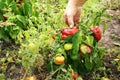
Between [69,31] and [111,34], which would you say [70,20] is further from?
[111,34]

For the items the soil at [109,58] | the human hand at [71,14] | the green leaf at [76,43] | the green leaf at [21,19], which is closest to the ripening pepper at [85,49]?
the green leaf at [76,43]

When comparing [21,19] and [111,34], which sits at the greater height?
[21,19]

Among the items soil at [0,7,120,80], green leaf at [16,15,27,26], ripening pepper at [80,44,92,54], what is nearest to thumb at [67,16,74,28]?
ripening pepper at [80,44,92,54]

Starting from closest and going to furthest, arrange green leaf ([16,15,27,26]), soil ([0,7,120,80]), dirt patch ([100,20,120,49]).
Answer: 1. soil ([0,7,120,80])
2. green leaf ([16,15,27,26])
3. dirt patch ([100,20,120,49])

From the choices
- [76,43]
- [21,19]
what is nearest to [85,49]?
[76,43]

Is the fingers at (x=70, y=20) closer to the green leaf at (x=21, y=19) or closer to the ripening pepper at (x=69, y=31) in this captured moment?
the ripening pepper at (x=69, y=31)

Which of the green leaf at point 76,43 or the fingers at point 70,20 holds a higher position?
the fingers at point 70,20

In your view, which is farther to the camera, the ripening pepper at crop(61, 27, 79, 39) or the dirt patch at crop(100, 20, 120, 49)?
the dirt patch at crop(100, 20, 120, 49)

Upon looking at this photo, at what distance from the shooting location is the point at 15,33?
327 cm

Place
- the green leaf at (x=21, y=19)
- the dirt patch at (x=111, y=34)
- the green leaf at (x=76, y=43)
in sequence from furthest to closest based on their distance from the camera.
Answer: the dirt patch at (x=111, y=34) < the green leaf at (x=21, y=19) < the green leaf at (x=76, y=43)

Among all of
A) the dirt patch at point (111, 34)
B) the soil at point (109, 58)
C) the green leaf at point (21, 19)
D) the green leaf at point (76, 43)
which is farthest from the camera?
the dirt patch at point (111, 34)

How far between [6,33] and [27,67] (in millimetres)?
786

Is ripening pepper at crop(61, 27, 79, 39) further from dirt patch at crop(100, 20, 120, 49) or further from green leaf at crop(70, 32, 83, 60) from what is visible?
dirt patch at crop(100, 20, 120, 49)

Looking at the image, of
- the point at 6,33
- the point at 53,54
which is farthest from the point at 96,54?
the point at 6,33
